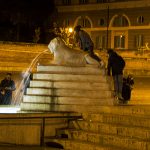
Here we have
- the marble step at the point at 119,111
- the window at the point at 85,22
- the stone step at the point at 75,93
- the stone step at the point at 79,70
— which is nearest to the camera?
the marble step at the point at 119,111

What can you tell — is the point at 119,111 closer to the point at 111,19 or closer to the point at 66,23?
the point at 111,19

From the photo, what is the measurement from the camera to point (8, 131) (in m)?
13.2

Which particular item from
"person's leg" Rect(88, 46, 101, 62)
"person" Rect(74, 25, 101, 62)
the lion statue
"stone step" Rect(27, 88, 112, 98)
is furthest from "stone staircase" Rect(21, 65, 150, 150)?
"person" Rect(74, 25, 101, 62)

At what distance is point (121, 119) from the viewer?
43.6 ft

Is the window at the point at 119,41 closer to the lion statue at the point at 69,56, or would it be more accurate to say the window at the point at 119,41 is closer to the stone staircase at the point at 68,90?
the lion statue at the point at 69,56

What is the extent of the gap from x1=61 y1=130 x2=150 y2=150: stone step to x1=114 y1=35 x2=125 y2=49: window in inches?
2258

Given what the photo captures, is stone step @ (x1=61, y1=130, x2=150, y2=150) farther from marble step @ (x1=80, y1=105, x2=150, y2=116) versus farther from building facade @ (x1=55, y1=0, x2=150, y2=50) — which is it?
building facade @ (x1=55, y1=0, x2=150, y2=50)

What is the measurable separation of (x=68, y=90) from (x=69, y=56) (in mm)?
1084

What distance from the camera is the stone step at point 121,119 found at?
12758mm

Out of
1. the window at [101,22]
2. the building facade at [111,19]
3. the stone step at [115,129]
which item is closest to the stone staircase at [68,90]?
the stone step at [115,129]

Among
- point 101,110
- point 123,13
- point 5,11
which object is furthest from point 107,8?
point 101,110

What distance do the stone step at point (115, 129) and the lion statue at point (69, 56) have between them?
2.04 meters

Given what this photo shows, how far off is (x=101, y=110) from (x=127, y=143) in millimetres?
2419

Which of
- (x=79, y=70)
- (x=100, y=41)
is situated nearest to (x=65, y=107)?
(x=79, y=70)
